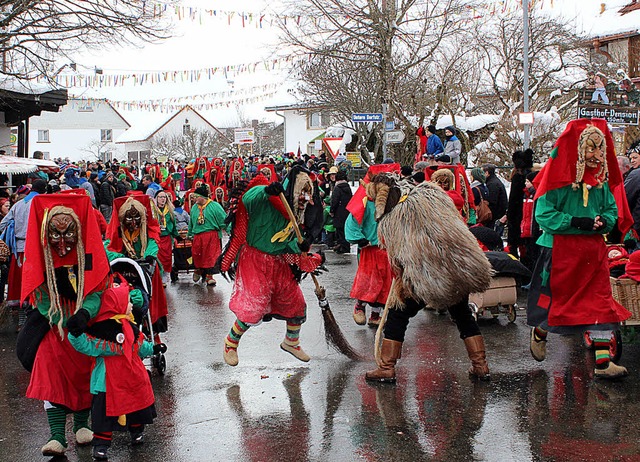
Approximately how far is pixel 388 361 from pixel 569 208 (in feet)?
6.51

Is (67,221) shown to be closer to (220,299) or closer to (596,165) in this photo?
(596,165)

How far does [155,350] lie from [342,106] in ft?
74.8

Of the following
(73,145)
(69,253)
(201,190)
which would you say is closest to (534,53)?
(201,190)

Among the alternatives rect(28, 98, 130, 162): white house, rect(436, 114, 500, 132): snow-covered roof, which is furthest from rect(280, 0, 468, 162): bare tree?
rect(28, 98, 130, 162): white house

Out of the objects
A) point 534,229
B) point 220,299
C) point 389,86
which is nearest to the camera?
point 534,229

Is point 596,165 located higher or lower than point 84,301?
higher

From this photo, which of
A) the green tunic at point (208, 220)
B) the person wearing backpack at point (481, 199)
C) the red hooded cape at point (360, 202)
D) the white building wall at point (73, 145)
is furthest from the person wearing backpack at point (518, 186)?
the white building wall at point (73, 145)

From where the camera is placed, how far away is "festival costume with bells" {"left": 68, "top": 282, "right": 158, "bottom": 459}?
5320 millimetres

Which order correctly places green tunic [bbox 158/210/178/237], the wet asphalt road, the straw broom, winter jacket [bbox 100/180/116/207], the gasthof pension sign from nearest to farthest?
1. the wet asphalt road
2. the straw broom
3. green tunic [bbox 158/210/178/237]
4. the gasthof pension sign
5. winter jacket [bbox 100/180/116/207]

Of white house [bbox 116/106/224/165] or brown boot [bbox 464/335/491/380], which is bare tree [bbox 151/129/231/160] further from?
brown boot [bbox 464/335/491/380]

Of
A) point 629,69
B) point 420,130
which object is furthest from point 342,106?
point 629,69

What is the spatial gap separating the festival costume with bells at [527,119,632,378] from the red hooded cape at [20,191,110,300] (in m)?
3.61

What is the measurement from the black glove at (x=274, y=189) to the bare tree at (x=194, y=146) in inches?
2495

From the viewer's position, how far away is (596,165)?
22.2ft
